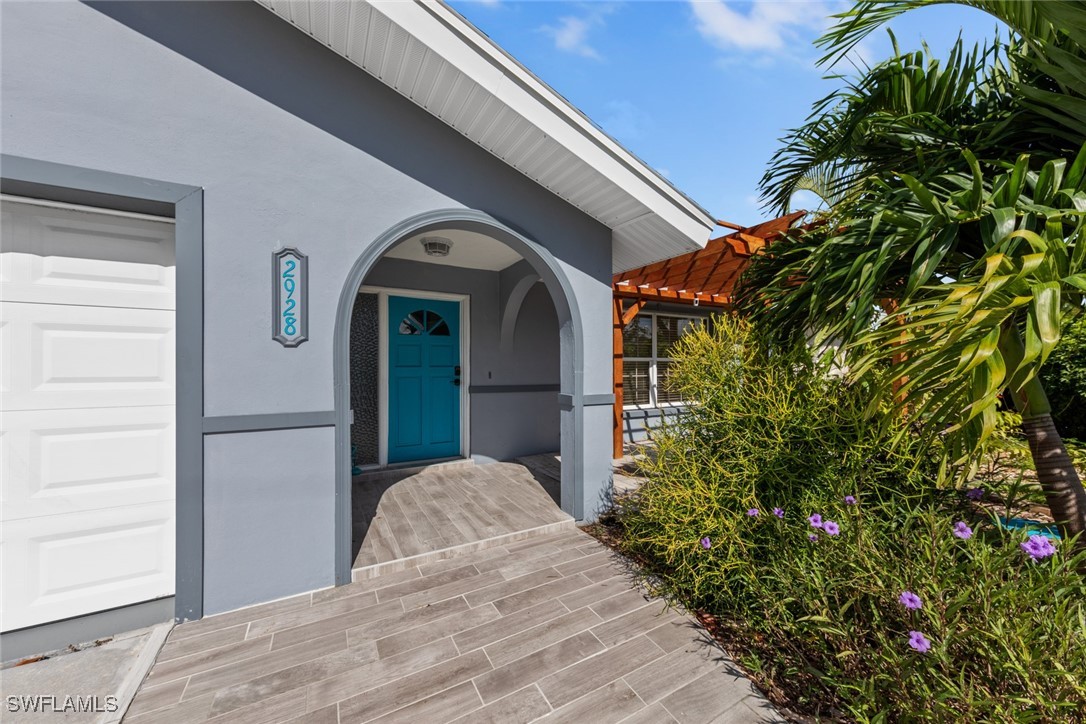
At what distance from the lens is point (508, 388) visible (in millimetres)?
5855

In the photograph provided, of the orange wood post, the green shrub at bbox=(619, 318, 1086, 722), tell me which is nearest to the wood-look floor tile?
the green shrub at bbox=(619, 318, 1086, 722)

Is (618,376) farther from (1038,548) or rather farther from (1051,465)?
(1038,548)

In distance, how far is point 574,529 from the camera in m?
3.66

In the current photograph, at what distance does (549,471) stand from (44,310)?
4462mm

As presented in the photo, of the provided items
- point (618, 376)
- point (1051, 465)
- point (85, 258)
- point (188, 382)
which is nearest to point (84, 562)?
point (188, 382)

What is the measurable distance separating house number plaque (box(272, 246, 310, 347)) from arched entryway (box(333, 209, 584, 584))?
215 millimetres

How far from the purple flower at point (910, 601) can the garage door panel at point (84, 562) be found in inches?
146

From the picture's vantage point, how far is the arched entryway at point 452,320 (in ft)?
8.98

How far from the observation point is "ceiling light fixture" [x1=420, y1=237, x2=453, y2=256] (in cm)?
452

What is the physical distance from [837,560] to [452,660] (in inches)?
79.0

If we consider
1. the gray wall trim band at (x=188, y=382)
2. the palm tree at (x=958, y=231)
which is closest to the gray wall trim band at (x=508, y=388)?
the gray wall trim band at (x=188, y=382)

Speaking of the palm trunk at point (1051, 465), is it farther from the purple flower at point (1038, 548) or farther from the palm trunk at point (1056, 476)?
the purple flower at point (1038, 548)

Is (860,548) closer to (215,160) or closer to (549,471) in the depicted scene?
(549,471)

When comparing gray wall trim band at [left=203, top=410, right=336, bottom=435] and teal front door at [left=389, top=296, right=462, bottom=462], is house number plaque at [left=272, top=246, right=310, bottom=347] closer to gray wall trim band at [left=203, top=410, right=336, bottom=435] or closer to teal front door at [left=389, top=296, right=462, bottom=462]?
gray wall trim band at [left=203, top=410, right=336, bottom=435]
